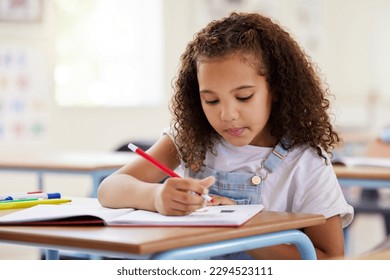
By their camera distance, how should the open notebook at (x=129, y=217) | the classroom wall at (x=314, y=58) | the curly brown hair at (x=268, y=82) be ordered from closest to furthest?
the open notebook at (x=129, y=217)
the curly brown hair at (x=268, y=82)
the classroom wall at (x=314, y=58)

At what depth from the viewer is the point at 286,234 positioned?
4.51 feet

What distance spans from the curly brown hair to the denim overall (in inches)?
1.8

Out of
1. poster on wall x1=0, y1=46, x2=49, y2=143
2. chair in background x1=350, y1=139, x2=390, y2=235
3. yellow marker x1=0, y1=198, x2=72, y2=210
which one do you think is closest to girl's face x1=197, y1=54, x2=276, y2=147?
yellow marker x1=0, y1=198, x2=72, y2=210

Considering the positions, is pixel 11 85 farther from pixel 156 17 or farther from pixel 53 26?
pixel 156 17

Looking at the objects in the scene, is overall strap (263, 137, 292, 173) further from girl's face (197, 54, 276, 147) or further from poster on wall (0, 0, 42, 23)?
poster on wall (0, 0, 42, 23)

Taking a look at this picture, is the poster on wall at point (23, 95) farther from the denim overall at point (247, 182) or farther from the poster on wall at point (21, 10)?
the denim overall at point (247, 182)

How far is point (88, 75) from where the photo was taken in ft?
18.8

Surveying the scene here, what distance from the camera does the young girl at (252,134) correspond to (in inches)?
62.1

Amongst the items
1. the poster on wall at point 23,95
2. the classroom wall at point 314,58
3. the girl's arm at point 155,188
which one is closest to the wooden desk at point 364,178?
the girl's arm at point 155,188

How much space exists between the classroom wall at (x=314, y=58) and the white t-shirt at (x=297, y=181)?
3.53 meters

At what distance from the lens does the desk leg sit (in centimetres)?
117

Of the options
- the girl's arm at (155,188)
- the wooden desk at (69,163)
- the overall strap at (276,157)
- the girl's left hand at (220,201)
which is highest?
the overall strap at (276,157)

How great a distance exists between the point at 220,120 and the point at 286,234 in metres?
0.32
